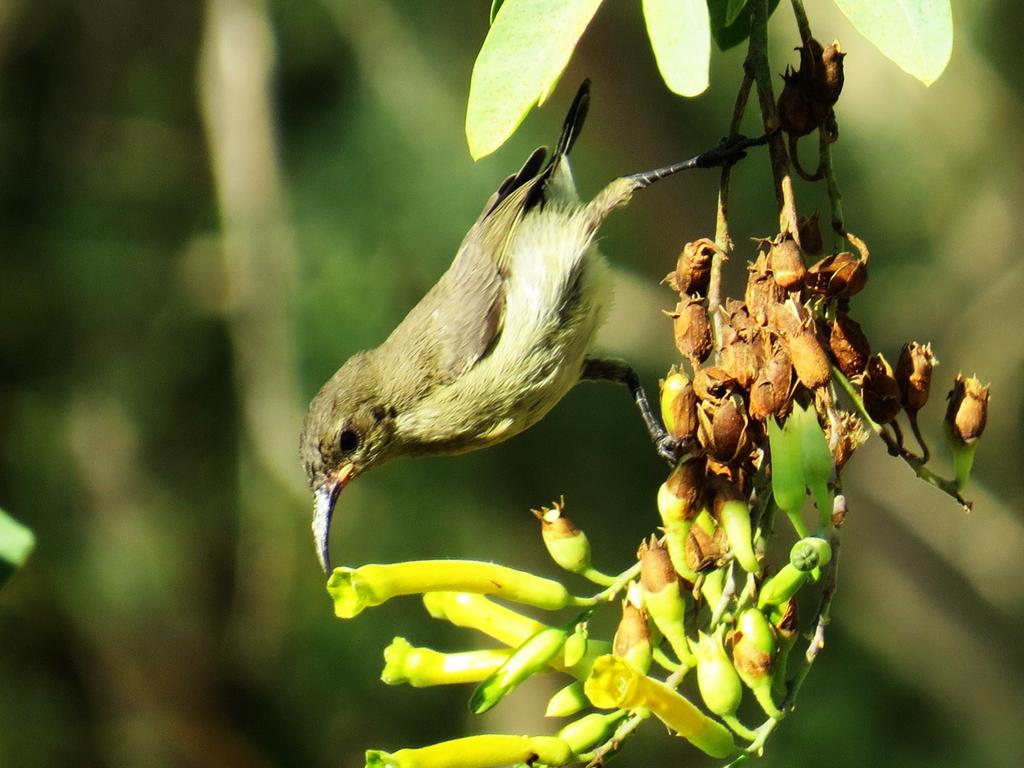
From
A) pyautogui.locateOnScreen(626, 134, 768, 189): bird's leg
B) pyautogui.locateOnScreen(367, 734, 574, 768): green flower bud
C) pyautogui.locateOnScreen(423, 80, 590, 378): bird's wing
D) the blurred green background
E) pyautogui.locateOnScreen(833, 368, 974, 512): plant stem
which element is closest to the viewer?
pyautogui.locateOnScreen(367, 734, 574, 768): green flower bud

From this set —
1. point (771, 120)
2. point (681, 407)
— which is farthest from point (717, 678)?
point (771, 120)

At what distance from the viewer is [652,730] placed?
7.02 m

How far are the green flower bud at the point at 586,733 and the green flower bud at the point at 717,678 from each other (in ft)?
0.46

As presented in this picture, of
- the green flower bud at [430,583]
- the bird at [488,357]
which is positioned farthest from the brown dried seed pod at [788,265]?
the bird at [488,357]

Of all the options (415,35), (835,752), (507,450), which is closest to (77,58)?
(415,35)

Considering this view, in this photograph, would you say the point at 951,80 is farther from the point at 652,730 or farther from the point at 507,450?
the point at 652,730

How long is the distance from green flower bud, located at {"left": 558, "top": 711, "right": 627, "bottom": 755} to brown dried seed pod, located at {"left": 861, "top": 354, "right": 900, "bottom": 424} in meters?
0.61

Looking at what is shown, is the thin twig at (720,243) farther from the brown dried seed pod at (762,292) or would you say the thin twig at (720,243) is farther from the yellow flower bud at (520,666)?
the yellow flower bud at (520,666)

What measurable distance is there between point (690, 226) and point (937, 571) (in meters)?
1.99

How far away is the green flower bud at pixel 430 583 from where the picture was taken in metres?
1.94

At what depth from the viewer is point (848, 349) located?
1.99 meters

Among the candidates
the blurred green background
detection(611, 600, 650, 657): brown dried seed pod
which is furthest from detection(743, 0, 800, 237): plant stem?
the blurred green background

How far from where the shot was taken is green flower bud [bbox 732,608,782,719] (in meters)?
1.79

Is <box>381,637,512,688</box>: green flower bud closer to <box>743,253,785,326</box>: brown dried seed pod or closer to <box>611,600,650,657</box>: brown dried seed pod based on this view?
<box>611,600,650,657</box>: brown dried seed pod
